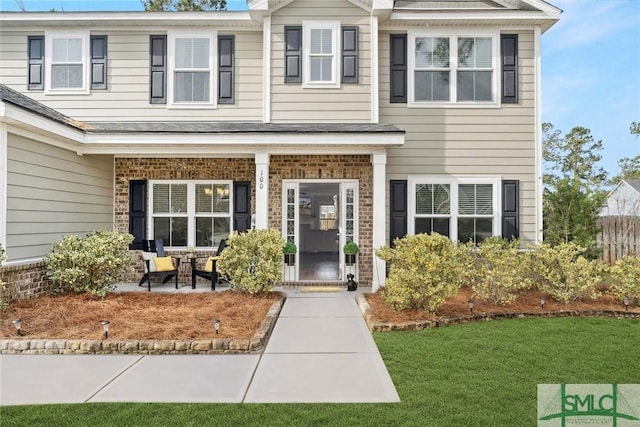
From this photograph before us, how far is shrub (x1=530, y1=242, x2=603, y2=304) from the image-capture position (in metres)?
6.56

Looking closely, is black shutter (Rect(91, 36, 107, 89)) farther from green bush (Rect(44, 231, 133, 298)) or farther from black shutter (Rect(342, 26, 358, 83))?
black shutter (Rect(342, 26, 358, 83))

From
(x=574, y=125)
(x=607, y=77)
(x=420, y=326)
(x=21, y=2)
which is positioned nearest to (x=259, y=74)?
(x=420, y=326)

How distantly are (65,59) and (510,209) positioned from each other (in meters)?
10.0

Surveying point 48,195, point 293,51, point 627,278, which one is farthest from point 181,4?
point 627,278

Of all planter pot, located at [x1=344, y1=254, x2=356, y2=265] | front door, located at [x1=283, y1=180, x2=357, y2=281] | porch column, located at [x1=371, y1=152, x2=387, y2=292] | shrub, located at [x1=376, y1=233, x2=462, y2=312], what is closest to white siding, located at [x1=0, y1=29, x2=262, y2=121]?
front door, located at [x1=283, y1=180, x2=357, y2=281]

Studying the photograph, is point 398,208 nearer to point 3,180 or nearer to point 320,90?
point 320,90

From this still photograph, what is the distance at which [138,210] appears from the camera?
9047 mm

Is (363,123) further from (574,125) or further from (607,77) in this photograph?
(574,125)

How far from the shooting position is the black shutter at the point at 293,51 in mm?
8680

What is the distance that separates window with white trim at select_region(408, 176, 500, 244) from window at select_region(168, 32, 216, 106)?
487cm

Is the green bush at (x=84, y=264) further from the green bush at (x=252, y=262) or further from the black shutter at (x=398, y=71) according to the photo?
the black shutter at (x=398, y=71)

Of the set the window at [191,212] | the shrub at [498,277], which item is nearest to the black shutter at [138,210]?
the window at [191,212]

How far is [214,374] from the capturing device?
398 centimetres

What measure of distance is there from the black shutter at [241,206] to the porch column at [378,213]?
9.06ft
